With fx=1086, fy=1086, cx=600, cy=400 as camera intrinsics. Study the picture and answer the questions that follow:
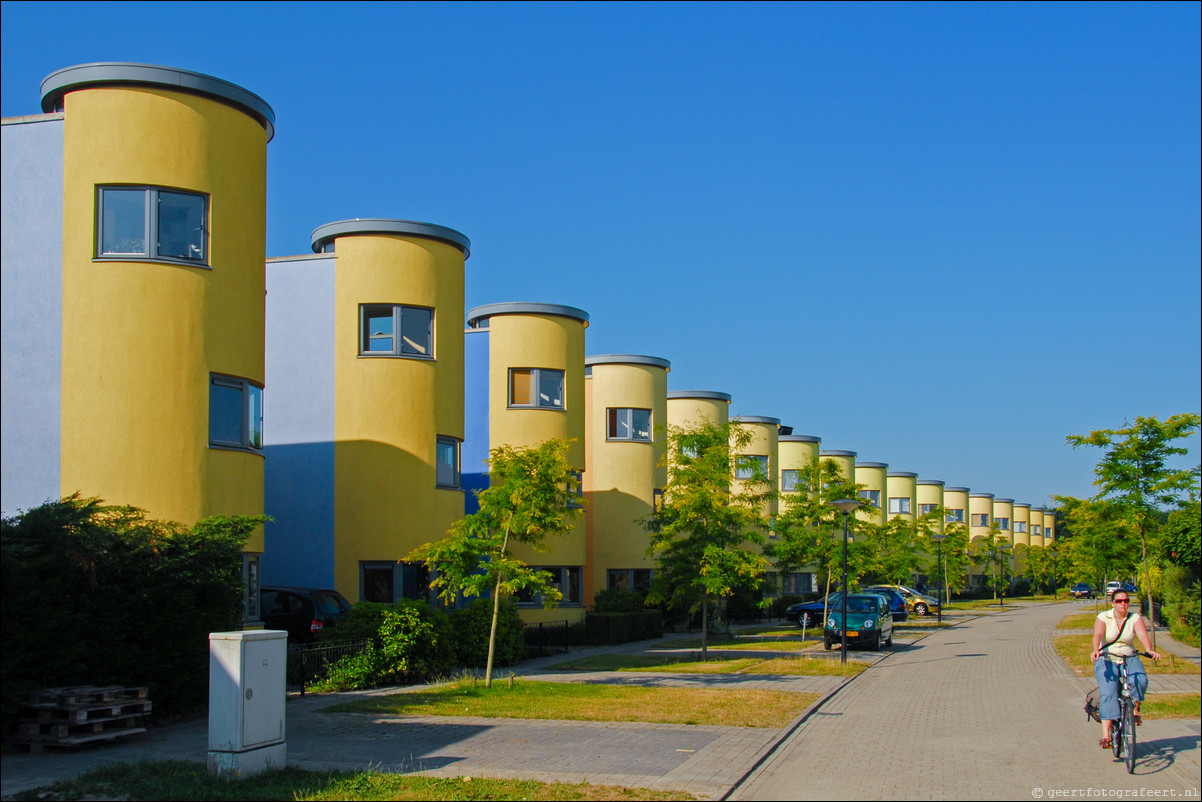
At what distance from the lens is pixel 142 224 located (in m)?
17.2

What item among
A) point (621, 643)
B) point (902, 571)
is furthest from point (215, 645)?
point (902, 571)

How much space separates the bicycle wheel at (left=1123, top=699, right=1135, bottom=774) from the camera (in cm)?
1102

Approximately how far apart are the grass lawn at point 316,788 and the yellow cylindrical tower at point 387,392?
13378mm

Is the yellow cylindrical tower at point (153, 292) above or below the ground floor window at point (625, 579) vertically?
above

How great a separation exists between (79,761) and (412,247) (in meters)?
15.1

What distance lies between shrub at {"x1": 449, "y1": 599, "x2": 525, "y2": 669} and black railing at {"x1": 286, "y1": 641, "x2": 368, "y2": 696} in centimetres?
296

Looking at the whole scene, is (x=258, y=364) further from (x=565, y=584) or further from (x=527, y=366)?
(x=565, y=584)

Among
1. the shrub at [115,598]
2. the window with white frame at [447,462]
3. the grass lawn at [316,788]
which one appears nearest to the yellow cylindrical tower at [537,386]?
the window with white frame at [447,462]

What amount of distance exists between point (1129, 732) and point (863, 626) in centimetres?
2072

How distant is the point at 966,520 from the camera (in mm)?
97875

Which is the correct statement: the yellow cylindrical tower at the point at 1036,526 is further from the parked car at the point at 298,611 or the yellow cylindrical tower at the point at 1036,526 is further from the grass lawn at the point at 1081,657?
the parked car at the point at 298,611

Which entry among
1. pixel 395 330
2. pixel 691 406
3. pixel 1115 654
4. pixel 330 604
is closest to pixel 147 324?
pixel 330 604

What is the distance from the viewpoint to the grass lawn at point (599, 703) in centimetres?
1555

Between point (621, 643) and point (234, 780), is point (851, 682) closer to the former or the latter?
point (621, 643)
